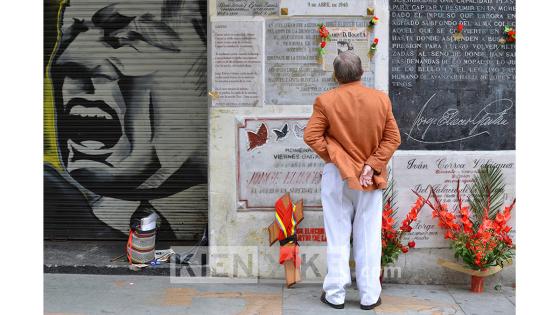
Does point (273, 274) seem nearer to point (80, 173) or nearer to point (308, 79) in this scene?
point (308, 79)

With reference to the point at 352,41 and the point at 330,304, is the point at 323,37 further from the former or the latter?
the point at 330,304

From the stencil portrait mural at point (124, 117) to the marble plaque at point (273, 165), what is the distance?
1265 mm

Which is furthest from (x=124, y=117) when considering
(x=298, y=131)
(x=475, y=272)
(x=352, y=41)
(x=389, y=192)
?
(x=475, y=272)

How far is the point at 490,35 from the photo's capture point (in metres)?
5.78

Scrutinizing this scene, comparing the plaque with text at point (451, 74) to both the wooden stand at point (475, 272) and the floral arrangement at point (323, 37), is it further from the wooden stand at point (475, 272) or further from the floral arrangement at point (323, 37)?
the wooden stand at point (475, 272)

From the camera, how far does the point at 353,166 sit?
4902 mm

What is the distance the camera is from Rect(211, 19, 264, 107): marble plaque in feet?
19.0

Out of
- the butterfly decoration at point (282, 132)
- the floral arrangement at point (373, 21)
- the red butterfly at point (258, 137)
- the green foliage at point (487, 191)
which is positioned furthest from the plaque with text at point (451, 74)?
the red butterfly at point (258, 137)

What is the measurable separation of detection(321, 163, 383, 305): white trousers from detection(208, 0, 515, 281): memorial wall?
0.73 meters

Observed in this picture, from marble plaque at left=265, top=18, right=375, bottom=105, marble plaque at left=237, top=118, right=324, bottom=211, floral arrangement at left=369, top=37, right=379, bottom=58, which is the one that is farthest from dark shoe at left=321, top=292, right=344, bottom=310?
floral arrangement at left=369, top=37, right=379, bottom=58

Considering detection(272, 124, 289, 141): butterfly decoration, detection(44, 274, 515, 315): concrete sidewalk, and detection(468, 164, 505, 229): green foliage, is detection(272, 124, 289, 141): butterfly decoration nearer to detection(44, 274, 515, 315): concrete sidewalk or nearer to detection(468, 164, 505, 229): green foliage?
detection(44, 274, 515, 315): concrete sidewalk

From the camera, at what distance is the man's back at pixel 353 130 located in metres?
4.91
